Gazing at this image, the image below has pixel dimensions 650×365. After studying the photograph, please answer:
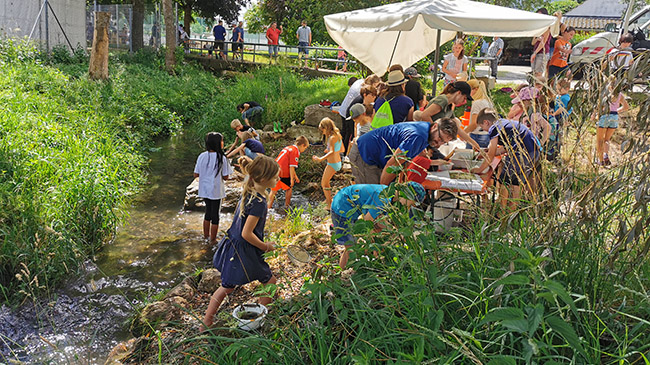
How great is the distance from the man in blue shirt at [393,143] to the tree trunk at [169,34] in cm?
1571

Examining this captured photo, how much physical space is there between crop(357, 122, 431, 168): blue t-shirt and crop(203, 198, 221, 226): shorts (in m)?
2.18

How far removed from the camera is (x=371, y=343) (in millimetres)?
2646

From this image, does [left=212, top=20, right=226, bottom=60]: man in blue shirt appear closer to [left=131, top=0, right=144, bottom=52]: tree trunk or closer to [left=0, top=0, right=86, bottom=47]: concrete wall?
[left=131, top=0, right=144, bottom=52]: tree trunk

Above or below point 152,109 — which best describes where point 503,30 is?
above

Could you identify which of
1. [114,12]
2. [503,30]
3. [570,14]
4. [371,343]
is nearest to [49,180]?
[371,343]

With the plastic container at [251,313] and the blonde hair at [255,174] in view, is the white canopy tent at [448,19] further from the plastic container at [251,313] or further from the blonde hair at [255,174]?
the plastic container at [251,313]

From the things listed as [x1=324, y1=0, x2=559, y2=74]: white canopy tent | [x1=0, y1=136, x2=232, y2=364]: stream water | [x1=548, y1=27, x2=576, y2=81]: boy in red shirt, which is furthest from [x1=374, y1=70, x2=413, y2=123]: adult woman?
[x1=548, y1=27, x2=576, y2=81]: boy in red shirt

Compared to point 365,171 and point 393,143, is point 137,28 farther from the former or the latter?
point 393,143

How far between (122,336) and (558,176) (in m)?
3.76

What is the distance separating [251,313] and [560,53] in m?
8.40

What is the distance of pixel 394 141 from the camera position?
476 centimetres

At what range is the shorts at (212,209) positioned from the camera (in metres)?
6.46

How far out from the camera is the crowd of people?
11.0ft

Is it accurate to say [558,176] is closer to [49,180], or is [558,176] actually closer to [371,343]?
[371,343]
